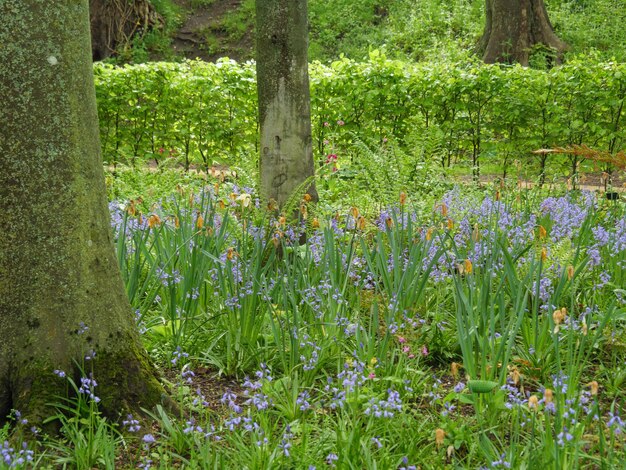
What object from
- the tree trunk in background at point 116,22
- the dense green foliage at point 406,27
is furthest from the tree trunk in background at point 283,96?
the tree trunk in background at point 116,22

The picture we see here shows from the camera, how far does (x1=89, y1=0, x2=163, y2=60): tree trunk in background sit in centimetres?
1827

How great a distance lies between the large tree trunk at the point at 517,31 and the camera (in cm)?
1495

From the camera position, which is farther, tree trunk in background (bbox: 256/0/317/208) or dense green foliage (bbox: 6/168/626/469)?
tree trunk in background (bbox: 256/0/317/208)

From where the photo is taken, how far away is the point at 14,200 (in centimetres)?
248

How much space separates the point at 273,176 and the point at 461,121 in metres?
4.06

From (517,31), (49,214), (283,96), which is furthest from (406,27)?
(49,214)

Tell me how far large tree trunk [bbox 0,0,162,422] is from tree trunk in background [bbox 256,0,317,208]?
214cm

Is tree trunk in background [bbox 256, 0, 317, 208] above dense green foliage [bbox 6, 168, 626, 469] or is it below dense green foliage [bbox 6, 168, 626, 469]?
above

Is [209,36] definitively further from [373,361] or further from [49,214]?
[373,361]

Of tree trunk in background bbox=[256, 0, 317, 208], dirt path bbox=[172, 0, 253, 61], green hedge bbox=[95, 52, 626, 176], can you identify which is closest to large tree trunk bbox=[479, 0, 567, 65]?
dirt path bbox=[172, 0, 253, 61]

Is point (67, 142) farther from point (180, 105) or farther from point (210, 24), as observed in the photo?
point (210, 24)

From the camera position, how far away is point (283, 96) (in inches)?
187

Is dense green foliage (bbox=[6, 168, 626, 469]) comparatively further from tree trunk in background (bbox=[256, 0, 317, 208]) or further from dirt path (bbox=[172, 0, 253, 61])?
dirt path (bbox=[172, 0, 253, 61])

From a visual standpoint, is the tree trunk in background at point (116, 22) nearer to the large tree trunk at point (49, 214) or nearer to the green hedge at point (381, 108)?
the green hedge at point (381, 108)
